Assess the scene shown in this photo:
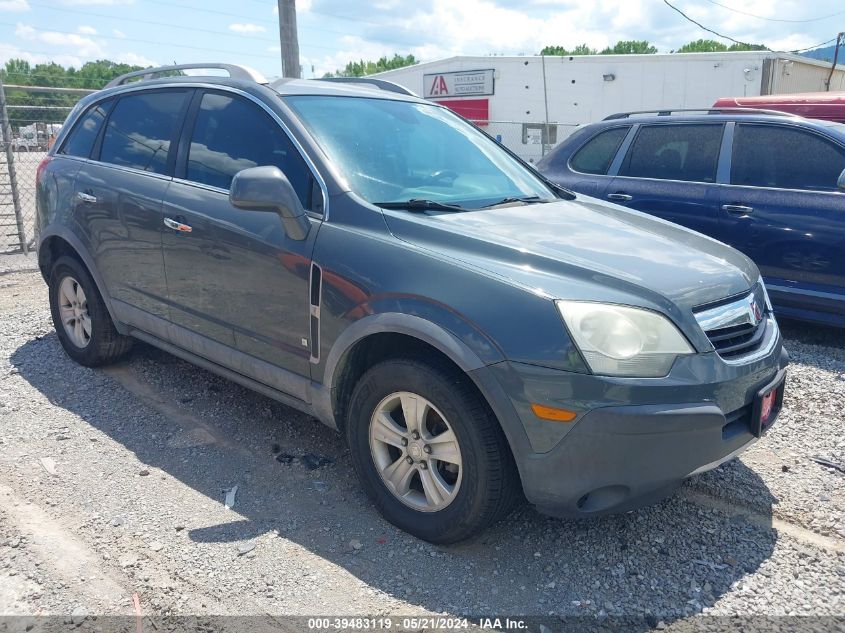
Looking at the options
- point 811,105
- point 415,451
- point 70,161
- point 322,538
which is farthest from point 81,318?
point 811,105

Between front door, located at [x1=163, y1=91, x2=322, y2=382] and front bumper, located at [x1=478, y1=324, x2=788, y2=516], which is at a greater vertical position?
front door, located at [x1=163, y1=91, x2=322, y2=382]

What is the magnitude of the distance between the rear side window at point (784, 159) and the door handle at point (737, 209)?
0.25 m

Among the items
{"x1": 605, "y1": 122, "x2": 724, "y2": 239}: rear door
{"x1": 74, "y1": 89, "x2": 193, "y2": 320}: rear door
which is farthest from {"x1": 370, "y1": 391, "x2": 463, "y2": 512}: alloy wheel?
{"x1": 605, "y1": 122, "x2": 724, "y2": 239}: rear door

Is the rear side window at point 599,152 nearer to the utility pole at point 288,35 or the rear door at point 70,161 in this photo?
the utility pole at point 288,35

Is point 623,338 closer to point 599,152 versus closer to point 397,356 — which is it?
point 397,356

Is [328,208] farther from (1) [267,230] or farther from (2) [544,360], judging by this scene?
(2) [544,360]

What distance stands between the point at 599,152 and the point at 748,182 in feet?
4.48

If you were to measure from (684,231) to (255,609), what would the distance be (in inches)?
107

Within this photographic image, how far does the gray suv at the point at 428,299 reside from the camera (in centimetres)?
261

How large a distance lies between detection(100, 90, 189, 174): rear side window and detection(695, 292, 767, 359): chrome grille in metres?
3.06

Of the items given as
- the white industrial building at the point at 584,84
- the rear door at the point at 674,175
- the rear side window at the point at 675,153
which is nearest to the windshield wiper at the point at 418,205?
the rear door at the point at 674,175

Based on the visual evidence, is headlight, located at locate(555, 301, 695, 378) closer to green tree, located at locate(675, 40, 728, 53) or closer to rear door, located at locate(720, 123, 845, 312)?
rear door, located at locate(720, 123, 845, 312)

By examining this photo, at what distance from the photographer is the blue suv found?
5.42 m

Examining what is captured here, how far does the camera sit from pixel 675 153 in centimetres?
629
